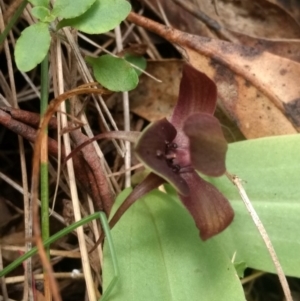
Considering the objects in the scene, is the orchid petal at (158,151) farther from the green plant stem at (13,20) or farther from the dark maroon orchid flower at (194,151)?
the green plant stem at (13,20)

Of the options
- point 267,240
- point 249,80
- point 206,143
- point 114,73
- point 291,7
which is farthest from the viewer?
point 291,7

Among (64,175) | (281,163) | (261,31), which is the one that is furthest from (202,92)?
(261,31)

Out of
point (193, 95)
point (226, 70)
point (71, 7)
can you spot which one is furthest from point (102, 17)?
point (226, 70)

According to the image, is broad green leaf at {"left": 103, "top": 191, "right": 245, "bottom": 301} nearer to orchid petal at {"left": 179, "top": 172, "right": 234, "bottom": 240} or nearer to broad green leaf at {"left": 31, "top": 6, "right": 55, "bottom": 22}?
orchid petal at {"left": 179, "top": 172, "right": 234, "bottom": 240}

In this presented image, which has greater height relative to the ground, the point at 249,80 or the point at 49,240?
the point at 249,80

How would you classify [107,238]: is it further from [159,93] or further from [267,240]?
[159,93]

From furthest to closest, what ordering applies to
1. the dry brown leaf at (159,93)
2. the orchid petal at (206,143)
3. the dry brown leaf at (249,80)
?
the dry brown leaf at (159,93) → the dry brown leaf at (249,80) → the orchid petal at (206,143)

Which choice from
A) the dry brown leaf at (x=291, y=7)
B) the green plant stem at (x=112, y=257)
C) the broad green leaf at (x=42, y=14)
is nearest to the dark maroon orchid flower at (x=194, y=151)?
the green plant stem at (x=112, y=257)
